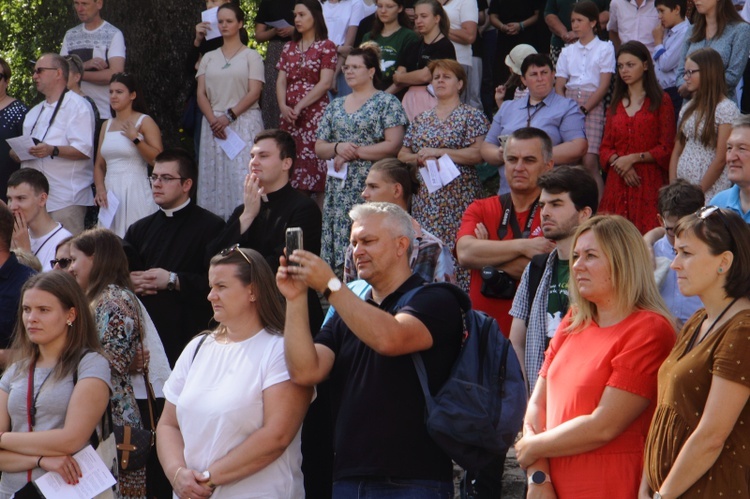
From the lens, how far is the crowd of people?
4.36 metres

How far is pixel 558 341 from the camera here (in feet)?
15.5

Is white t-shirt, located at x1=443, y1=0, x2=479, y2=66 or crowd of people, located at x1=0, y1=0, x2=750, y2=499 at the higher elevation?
white t-shirt, located at x1=443, y1=0, x2=479, y2=66

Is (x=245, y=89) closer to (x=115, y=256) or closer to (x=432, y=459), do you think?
(x=115, y=256)

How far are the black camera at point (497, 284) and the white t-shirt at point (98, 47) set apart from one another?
5464 mm

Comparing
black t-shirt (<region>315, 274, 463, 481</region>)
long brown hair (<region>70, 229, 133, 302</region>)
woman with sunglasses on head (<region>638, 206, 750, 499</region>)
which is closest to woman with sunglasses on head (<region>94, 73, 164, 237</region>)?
long brown hair (<region>70, 229, 133, 302</region>)

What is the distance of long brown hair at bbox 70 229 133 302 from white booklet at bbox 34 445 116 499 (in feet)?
3.42

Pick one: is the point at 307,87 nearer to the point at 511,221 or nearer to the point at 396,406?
the point at 511,221

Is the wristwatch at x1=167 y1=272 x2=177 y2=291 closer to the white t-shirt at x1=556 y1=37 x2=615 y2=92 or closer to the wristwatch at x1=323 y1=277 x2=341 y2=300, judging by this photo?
the wristwatch at x1=323 y1=277 x2=341 y2=300

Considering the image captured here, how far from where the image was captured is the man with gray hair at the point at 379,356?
4.35m

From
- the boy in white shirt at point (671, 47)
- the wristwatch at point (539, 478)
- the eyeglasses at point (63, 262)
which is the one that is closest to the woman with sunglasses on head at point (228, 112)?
the boy in white shirt at point (671, 47)

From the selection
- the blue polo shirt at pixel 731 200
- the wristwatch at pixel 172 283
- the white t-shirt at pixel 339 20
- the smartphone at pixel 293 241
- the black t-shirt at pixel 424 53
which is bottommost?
the wristwatch at pixel 172 283

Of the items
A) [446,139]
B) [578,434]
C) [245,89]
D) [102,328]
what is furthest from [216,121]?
[578,434]

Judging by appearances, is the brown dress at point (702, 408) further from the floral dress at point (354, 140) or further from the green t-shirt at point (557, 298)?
the floral dress at point (354, 140)

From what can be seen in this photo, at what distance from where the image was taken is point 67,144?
966 cm
